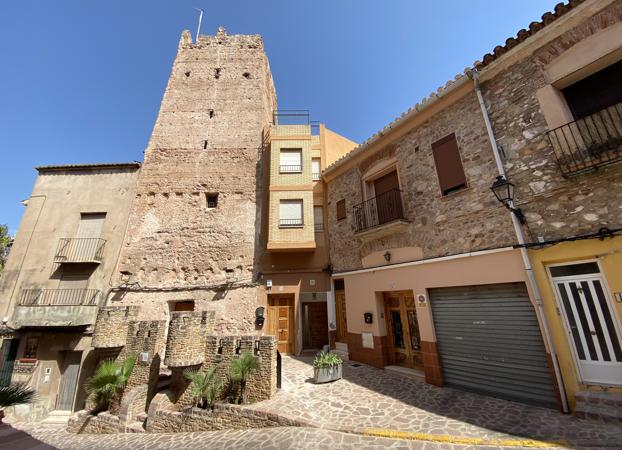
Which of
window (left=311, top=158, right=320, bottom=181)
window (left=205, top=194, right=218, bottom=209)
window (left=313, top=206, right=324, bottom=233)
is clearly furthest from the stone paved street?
window (left=205, top=194, right=218, bottom=209)

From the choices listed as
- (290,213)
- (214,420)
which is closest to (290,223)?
(290,213)

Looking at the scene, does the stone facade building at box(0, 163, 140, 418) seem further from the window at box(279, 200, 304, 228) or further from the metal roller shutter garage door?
the metal roller shutter garage door

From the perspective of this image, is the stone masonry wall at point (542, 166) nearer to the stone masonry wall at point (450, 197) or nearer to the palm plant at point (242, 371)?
the stone masonry wall at point (450, 197)

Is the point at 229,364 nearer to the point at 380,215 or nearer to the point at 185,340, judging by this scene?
the point at 185,340

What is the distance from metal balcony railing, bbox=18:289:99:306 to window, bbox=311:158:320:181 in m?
11.3

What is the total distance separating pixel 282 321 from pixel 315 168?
26.2ft

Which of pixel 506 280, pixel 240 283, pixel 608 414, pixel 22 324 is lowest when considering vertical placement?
pixel 608 414

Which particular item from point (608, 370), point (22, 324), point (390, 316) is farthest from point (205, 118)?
point (608, 370)

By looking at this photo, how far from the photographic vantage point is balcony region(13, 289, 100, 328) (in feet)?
32.7

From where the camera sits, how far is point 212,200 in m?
13.5

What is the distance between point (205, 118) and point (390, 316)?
563 inches

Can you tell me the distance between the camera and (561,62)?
18.4 feet

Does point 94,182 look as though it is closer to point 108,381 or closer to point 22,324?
point 22,324

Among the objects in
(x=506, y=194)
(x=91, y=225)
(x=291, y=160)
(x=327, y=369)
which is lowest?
(x=327, y=369)
